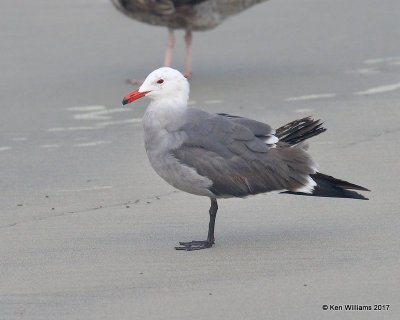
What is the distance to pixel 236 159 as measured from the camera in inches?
292

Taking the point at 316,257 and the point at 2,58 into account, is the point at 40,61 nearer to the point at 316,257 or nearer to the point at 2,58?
the point at 2,58

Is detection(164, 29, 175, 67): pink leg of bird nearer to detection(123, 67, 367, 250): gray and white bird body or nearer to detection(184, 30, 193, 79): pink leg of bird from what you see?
detection(184, 30, 193, 79): pink leg of bird

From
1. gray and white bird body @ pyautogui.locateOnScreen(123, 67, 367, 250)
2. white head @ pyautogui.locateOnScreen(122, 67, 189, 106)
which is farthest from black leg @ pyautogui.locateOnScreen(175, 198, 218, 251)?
white head @ pyautogui.locateOnScreen(122, 67, 189, 106)

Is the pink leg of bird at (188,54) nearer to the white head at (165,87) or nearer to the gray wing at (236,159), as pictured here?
the white head at (165,87)

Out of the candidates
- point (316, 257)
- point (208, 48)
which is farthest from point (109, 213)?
point (208, 48)

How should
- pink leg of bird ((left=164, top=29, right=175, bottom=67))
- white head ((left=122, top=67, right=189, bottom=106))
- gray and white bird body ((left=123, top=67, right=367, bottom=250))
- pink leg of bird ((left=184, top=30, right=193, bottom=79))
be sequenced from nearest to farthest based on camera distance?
1. gray and white bird body ((left=123, top=67, right=367, bottom=250))
2. white head ((left=122, top=67, right=189, bottom=106))
3. pink leg of bird ((left=184, top=30, right=193, bottom=79))
4. pink leg of bird ((left=164, top=29, right=175, bottom=67))

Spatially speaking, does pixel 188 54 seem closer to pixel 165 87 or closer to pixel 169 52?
pixel 169 52

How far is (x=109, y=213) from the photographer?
8242mm

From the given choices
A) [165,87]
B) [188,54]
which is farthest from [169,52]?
[165,87]

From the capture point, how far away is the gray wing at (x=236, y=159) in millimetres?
7367

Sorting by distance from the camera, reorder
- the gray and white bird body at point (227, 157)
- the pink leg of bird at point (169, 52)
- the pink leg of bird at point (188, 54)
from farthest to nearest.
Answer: the pink leg of bird at point (169, 52), the pink leg of bird at point (188, 54), the gray and white bird body at point (227, 157)

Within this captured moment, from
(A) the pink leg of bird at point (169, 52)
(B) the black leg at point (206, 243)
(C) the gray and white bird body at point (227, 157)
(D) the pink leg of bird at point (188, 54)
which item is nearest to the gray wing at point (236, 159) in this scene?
(C) the gray and white bird body at point (227, 157)

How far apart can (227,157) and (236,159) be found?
5cm

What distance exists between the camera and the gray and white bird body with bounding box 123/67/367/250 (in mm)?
7359
